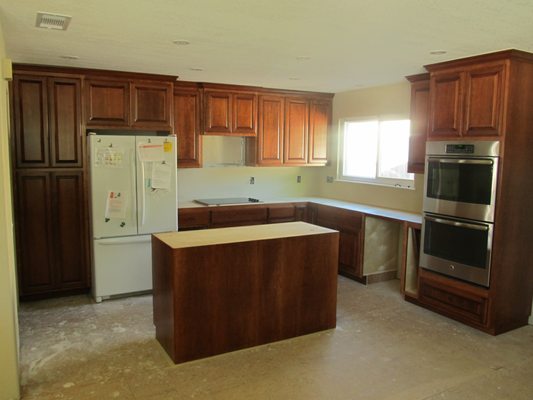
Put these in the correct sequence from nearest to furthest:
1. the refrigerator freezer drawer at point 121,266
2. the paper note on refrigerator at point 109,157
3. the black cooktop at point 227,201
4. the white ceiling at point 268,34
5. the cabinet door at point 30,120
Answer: the white ceiling at point 268,34, the cabinet door at point 30,120, the paper note on refrigerator at point 109,157, the refrigerator freezer drawer at point 121,266, the black cooktop at point 227,201

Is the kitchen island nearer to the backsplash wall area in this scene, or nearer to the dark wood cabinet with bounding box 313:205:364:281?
the dark wood cabinet with bounding box 313:205:364:281

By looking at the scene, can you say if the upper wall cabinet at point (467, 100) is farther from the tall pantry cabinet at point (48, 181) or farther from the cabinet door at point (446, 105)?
the tall pantry cabinet at point (48, 181)

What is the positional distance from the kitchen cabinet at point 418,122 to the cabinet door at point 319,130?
152 cm

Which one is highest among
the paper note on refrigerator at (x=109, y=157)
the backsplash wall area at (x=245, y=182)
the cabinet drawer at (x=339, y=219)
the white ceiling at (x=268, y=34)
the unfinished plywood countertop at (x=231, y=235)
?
the white ceiling at (x=268, y=34)

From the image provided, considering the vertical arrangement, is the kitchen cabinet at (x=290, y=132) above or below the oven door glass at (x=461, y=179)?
above

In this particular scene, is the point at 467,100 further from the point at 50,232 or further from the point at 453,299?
the point at 50,232

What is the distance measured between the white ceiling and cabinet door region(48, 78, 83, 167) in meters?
0.28

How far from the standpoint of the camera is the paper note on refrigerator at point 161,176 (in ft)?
14.6

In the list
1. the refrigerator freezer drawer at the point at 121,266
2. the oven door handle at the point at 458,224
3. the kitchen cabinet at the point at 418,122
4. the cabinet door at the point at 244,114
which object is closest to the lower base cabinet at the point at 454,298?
the oven door handle at the point at 458,224

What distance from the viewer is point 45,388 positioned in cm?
278

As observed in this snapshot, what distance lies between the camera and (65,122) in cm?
426

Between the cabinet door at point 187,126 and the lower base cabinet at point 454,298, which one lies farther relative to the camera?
the cabinet door at point 187,126

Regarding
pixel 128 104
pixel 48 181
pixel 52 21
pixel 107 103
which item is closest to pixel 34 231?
pixel 48 181

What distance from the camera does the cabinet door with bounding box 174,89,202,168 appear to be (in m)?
4.99
